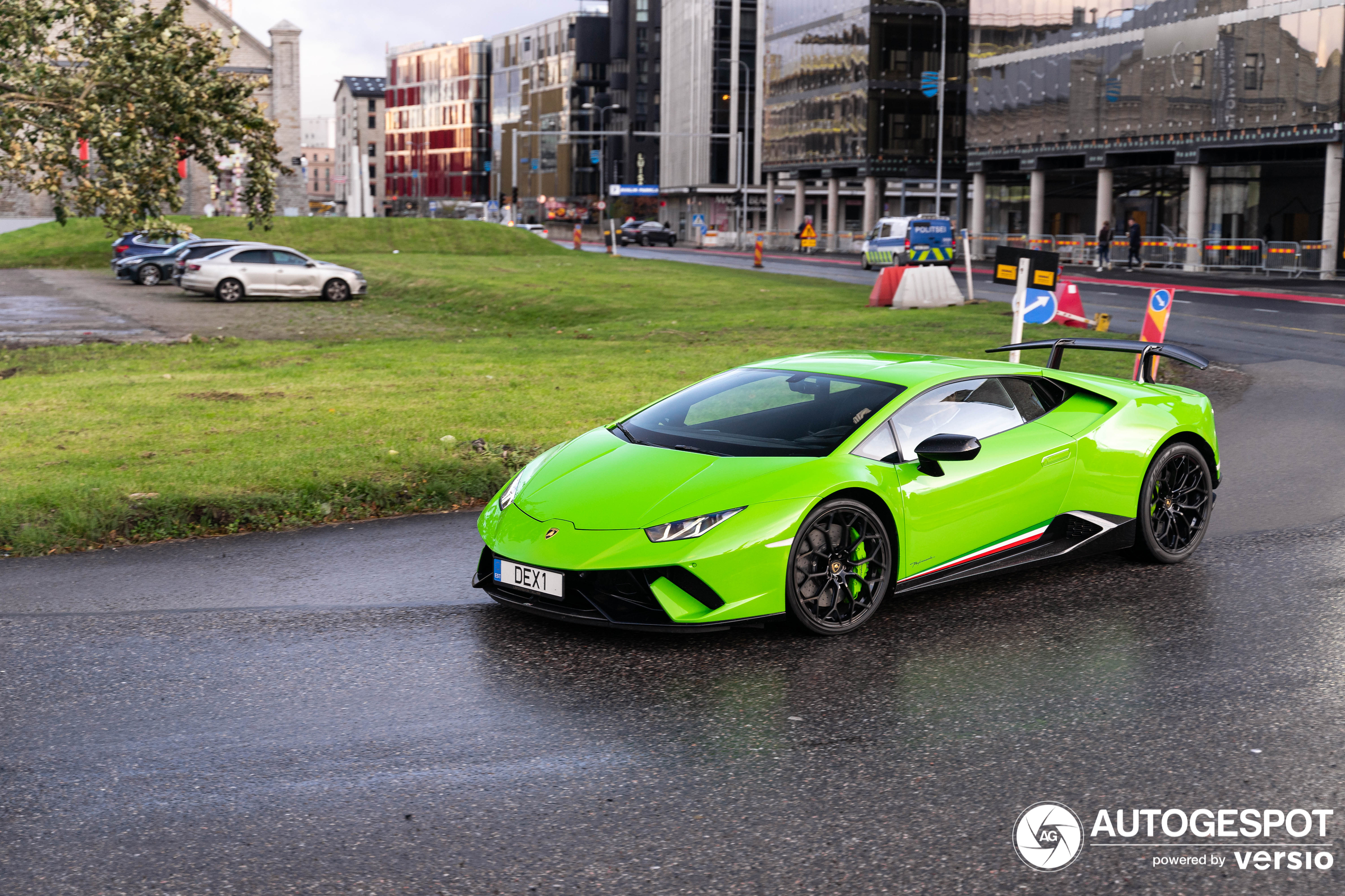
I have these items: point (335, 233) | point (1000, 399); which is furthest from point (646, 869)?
point (335, 233)

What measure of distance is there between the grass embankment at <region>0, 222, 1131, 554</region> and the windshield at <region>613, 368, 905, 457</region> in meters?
2.82

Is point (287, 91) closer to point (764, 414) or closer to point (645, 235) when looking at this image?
point (645, 235)

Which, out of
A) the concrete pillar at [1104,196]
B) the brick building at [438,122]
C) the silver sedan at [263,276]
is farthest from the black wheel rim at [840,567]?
the brick building at [438,122]

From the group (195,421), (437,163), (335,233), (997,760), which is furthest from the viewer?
(437,163)

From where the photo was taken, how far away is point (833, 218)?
76.8m

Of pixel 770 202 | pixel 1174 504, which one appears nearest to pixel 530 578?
pixel 1174 504

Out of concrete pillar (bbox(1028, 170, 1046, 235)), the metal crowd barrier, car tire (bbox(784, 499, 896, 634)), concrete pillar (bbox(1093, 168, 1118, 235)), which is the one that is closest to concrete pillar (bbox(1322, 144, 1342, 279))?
the metal crowd barrier

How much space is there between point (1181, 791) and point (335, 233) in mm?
57274

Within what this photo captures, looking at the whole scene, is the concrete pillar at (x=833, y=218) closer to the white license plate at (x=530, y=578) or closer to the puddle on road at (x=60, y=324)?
the puddle on road at (x=60, y=324)

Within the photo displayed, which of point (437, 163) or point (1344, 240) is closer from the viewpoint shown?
point (1344, 240)

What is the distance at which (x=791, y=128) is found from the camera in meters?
82.7

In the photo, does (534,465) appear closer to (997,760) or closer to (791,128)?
(997,760)

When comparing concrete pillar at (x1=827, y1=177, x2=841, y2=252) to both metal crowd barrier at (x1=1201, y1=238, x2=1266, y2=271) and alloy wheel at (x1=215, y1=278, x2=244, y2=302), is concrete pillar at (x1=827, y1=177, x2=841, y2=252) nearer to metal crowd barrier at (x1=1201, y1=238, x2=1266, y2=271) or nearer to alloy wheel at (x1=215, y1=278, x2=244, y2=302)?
metal crowd barrier at (x1=1201, y1=238, x2=1266, y2=271)

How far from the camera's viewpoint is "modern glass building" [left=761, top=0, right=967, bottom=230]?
72.4 meters
